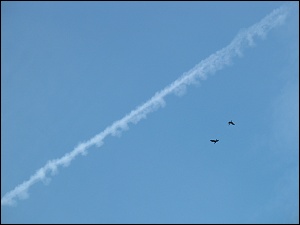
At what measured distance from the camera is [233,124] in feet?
295

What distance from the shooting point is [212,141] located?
9475 cm

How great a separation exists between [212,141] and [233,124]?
7473mm
